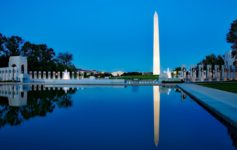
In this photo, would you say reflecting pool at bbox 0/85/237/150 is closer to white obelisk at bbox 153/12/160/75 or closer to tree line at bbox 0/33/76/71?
white obelisk at bbox 153/12/160/75

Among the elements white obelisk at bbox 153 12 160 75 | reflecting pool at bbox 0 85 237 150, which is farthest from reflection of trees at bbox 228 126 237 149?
white obelisk at bbox 153 12 160 75

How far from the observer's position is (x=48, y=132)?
5832mm

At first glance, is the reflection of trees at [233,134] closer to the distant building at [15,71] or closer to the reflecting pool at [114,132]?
the reflecting pool at [114,132]

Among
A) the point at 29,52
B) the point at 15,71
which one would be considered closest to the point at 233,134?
the point at 15,71

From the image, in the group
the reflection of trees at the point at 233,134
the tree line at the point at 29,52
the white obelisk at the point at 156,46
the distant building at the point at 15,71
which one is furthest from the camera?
the tree line at the point at 29,52

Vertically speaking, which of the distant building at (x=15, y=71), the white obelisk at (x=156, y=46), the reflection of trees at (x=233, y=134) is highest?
the white obelisk at (x=156, y=46)

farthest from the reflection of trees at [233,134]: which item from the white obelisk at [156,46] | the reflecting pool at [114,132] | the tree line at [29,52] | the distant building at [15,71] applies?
the tree line at [29,52]

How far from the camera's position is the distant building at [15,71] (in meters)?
40.1

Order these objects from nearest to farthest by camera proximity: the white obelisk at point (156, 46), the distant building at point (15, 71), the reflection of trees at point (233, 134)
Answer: the reflection of trees at point (233, 134)
the white obelisk at point (156, 46)
the distant building at point (15, 71)

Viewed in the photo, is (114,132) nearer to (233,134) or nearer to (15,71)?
(233,134)

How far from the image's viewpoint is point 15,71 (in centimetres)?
4088

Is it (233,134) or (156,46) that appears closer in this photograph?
(233,134)

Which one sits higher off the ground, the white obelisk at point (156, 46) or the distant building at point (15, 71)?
the white obelisk at point (156, 46)

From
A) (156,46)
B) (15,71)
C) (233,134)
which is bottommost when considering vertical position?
(233,134)
